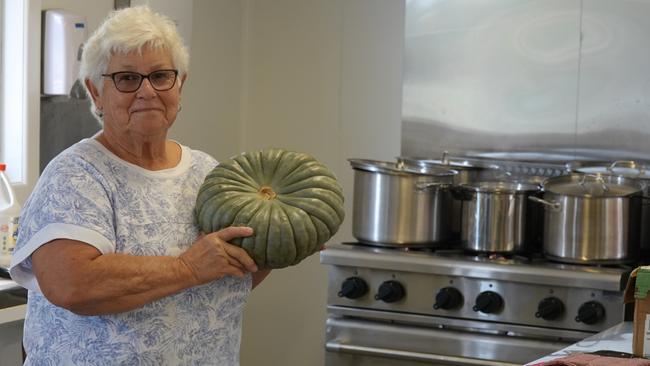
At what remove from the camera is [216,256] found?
1.90 metres

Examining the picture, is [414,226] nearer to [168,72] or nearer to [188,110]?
[188,110]

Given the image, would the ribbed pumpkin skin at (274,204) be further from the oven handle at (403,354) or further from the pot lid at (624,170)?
the pot lid at (624,170)

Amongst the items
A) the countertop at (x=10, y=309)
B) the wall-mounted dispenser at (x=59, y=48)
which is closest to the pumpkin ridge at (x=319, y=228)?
the countertop at (x=10, y=309)

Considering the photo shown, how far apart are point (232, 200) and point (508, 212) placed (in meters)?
1.54

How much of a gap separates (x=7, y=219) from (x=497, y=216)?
1.52m

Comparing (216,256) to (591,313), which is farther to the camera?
(591,313)

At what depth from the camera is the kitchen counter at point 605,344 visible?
2.05 meters

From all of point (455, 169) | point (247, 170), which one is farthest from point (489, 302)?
point (247, 170)

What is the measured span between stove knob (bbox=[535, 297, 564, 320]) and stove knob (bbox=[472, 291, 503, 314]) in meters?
0.13

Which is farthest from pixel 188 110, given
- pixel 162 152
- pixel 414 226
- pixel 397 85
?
pixel 162 152

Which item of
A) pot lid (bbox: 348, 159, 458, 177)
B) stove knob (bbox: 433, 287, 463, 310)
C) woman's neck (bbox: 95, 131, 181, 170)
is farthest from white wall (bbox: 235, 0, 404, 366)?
woman's neck (bbox: 95, 131, 181, 170)

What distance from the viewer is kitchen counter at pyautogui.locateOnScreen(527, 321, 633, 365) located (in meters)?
2.05

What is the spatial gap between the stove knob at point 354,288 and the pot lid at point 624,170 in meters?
0.93

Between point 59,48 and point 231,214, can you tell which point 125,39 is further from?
point 59,48
